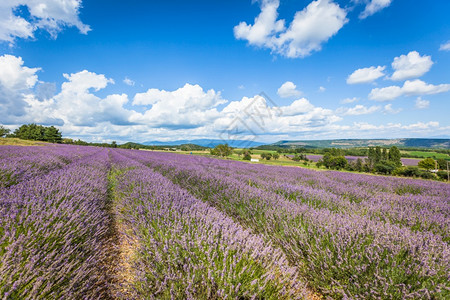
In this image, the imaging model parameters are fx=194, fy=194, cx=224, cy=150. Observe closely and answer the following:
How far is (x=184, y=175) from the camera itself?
6406 millimetres

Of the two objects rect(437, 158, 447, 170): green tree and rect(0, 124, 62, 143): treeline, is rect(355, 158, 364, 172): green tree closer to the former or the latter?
rect(437, 158, 447, 170): green tree

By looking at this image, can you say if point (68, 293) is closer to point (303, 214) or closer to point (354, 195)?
point (303, 214)

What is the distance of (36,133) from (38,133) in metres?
0.38

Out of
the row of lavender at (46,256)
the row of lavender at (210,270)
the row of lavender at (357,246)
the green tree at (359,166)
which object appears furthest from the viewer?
the green tree at (359,166)

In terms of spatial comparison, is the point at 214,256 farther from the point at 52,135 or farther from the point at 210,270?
Result: the point at 52,135

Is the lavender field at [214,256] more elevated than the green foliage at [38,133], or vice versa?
the green foliage at [38,133]

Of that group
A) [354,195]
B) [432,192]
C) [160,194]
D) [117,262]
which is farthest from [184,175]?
[432,192]

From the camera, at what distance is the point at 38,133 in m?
48.4

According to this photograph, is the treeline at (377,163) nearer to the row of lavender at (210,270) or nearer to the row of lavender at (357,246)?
the row of lavender at (357,246)

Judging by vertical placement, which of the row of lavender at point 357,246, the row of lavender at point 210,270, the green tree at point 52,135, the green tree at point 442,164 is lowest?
the green tree at point 442,164

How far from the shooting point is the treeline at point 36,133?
158 ft

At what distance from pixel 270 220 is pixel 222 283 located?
5.13 ft

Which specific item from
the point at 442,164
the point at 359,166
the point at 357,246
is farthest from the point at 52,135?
the point at 442,164

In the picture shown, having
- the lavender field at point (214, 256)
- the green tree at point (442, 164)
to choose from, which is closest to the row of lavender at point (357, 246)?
the lavender field at point (214, 256)
